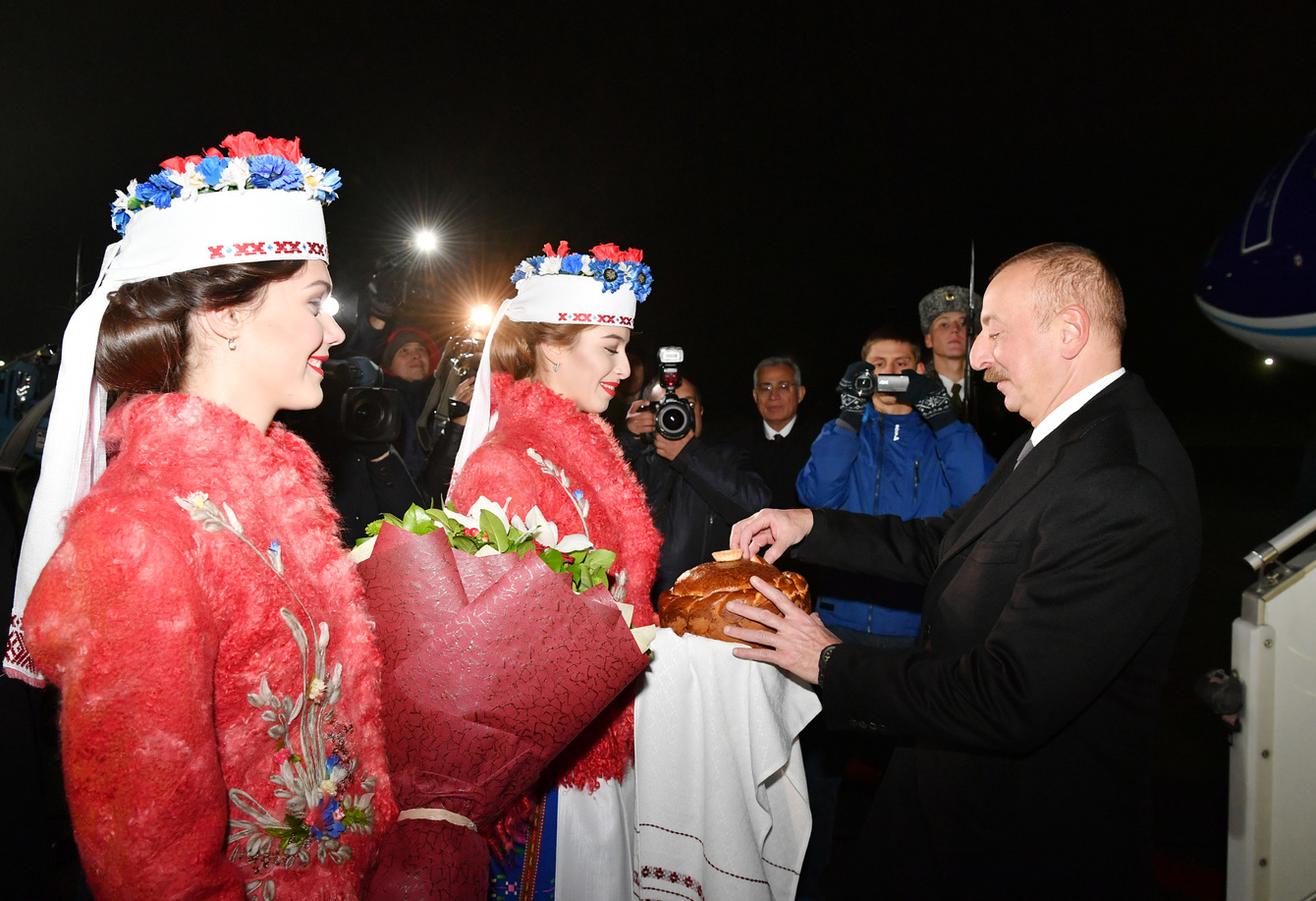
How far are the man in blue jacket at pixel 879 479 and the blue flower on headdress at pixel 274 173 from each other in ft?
8.31

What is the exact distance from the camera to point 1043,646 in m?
1.58

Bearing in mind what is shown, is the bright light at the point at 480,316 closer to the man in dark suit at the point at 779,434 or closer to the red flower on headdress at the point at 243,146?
the man in dark suit at the point at 779,434

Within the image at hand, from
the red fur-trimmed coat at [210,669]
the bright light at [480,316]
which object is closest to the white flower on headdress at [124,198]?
the red fur-trimmed coat at [210,669]

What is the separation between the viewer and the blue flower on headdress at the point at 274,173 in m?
1.47

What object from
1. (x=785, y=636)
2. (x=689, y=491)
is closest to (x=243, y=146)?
(x=785, y=636)

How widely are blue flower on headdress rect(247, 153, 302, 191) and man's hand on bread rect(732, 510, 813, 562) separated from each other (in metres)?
1.51

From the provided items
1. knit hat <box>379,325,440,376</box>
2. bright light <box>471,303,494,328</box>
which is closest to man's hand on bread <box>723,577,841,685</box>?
bright light <box>471,303,494,328</box>

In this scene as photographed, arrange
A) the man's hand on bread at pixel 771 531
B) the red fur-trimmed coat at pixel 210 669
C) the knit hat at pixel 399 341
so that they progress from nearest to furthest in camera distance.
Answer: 1. the red fur-trimmed coat at pixel 210 669
2. the man's hand on bread at pixel 771 531
3. the knit hat at pixel 399 341

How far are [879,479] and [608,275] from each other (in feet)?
5.39

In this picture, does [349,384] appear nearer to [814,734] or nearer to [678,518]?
[678,518]

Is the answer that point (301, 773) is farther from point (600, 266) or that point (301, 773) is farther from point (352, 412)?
point (352, 412)

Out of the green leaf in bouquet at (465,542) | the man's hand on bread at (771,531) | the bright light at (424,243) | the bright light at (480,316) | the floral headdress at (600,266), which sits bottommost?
the man's hand on bread at (771,531)

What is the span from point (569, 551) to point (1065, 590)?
99cm

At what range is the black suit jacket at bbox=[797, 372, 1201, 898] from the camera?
5.21 feet
